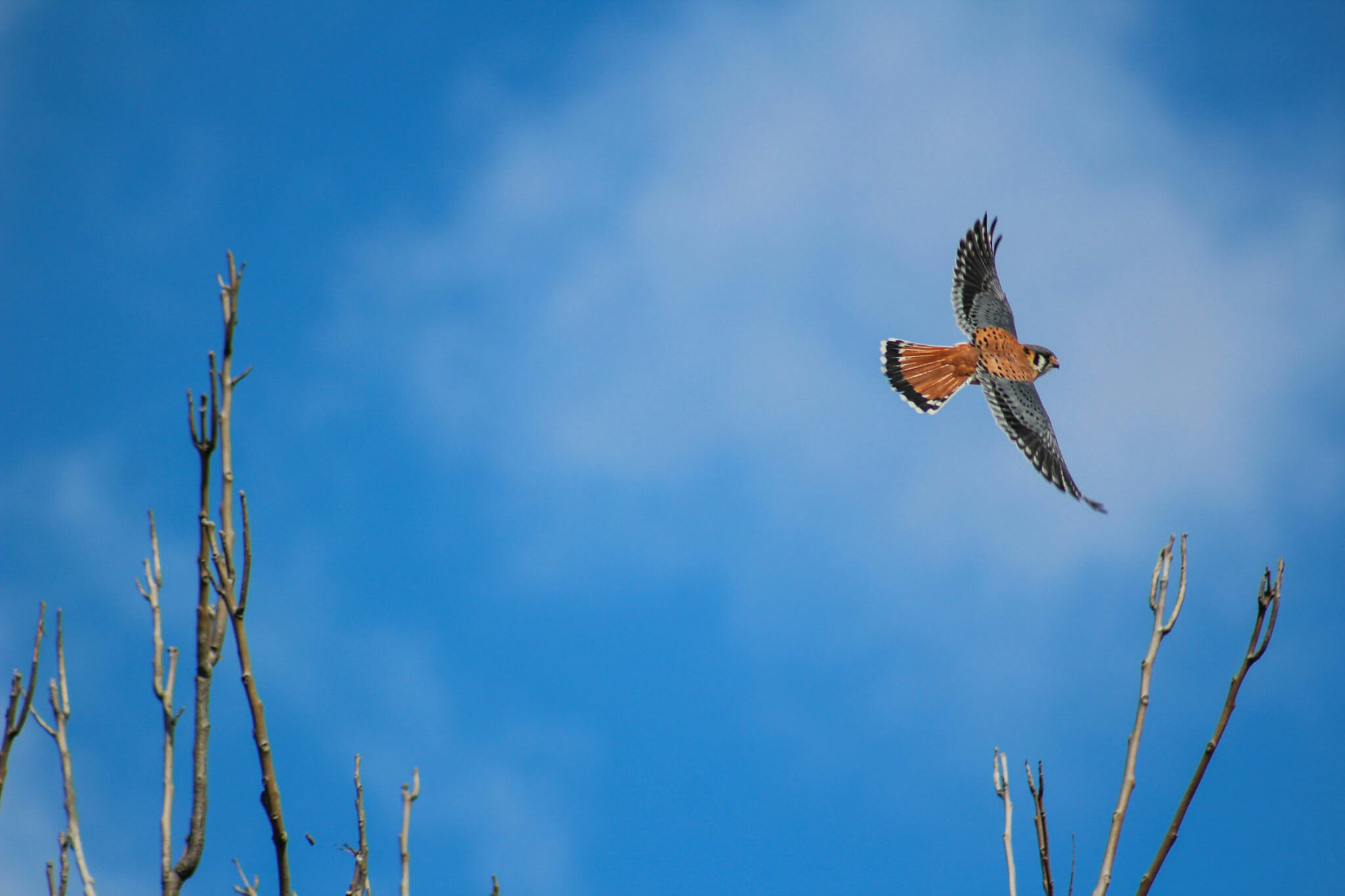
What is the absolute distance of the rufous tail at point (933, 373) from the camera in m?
10.3

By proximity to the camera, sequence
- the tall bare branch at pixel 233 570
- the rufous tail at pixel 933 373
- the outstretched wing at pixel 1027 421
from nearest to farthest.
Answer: the tall bare branch at pixel 233 570
the outstretched wing at pixel 1027 421
the rufous tail at pixel 933 373

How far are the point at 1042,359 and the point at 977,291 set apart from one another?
3.08 feet

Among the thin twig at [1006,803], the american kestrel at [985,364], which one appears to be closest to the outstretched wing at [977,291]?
the american kestrel at [985,364]

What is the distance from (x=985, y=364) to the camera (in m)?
10.2

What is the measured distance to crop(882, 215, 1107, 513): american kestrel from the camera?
9.96 metres

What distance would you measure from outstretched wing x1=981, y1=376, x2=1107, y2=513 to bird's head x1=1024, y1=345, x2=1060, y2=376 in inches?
22.1

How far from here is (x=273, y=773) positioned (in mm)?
2320

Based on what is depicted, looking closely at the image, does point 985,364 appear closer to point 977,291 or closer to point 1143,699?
point 977,291

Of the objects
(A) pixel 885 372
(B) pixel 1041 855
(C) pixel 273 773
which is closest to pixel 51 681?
(C) pixel 273 773

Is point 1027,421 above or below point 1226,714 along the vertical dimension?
above

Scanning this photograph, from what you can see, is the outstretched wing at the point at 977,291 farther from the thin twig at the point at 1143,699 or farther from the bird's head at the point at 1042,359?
the thin twig at the point at 1143,699

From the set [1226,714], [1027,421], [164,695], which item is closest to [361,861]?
[164,695]

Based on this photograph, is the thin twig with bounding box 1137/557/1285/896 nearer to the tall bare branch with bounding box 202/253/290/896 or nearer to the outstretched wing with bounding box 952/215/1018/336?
the tall bare branch with bounding box 202/253/290/896

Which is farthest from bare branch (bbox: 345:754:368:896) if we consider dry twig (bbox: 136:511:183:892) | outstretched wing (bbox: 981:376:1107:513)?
outstretched wing (bbox: 981:376:1107:513)
